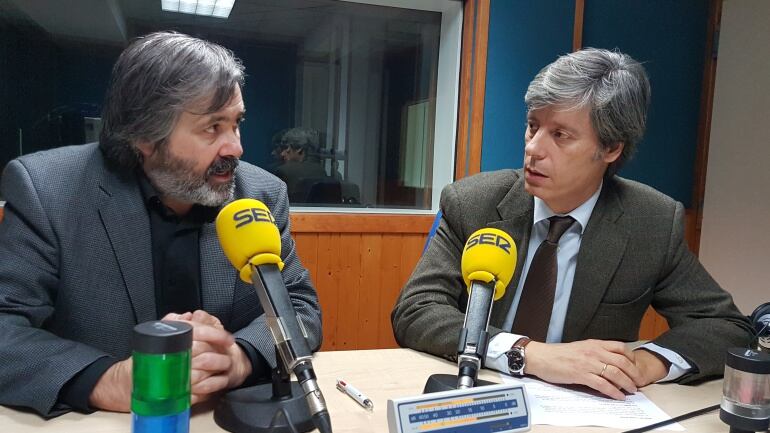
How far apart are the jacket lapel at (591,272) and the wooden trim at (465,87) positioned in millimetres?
1567

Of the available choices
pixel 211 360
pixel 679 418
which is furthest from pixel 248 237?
pixel 679 418

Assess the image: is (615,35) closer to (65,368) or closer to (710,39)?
(710,39)

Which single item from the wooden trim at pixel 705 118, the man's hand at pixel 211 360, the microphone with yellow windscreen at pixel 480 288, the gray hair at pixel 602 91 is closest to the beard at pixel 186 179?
the man's hand at pixel 211 360

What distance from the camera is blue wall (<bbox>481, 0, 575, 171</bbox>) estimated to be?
3.01 meters

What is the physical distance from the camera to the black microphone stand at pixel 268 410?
91 centimetres

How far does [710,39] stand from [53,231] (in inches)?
135

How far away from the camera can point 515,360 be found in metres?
1.22

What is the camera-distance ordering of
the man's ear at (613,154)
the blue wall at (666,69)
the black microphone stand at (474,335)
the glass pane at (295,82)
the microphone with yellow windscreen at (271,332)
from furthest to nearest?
1. the blue wall at (666,69)
2. the glass pane at (295,82)
3. the man's ear at (613,154)
4. the black microphone stand at (474,335)
5. the microphone with yellow windscreen at (271,332)

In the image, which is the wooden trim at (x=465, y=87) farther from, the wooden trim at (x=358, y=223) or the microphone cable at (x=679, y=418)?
the microphone cable at (x=679, y=418)

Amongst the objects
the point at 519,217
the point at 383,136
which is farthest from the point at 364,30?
the point at 519,217

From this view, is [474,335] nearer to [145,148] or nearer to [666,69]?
[145,148]

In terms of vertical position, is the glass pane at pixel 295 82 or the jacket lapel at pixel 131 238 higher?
the glass pane at pixel 295 82

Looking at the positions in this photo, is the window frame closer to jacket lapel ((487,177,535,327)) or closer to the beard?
jacket lapel ((487,177,535,327))

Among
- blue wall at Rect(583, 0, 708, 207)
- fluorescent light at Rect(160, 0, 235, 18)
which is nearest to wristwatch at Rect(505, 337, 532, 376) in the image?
fluorescent light at Rect(160, 0, 235, 18)
